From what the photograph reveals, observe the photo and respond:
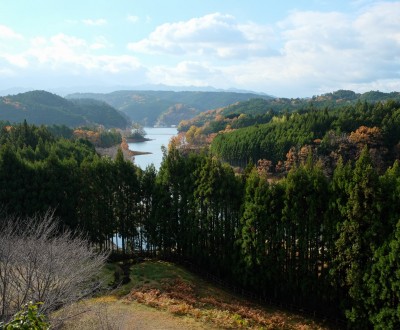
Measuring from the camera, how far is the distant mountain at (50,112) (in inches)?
6184

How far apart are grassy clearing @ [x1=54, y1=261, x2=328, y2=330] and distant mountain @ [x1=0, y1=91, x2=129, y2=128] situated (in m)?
144

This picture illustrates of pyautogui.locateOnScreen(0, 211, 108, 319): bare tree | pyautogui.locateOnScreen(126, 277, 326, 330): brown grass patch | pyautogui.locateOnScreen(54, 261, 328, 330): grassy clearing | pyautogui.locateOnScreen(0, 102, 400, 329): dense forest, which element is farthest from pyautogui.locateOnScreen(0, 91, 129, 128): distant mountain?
pyautogui.locateOnScreen(0, 211, 108, 319): bare tree

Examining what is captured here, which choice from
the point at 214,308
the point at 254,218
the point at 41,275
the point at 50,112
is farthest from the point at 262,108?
the point at 41,275

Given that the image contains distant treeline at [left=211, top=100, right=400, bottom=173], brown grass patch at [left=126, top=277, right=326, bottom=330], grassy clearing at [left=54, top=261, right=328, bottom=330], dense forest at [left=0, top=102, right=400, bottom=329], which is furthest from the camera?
distant treeline at [left=211, top=100, right=400, bottom=173]

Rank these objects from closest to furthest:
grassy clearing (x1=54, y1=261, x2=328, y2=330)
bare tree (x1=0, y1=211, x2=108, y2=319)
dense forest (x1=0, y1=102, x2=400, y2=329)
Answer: bare tree (x1=0, y1=211, x2=108, y2=319) → grassy clearing (x1=54, y1=261, x2=328, y2=330) → dense forest (x1=0, y1=102, x2=400, y2=329)

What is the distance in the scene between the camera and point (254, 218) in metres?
26.2

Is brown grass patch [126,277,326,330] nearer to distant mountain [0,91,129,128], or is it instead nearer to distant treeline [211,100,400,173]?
distant treeline [211,100,400,173]

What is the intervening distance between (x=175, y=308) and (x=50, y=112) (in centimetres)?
16014

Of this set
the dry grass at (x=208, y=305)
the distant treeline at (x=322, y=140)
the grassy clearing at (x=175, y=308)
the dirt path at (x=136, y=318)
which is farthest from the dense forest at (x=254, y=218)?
the distant treeline at (x=322, y=140)

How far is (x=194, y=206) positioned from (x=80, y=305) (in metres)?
13.6

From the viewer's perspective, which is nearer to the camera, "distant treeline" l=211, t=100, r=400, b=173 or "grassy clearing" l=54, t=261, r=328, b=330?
"grassy clearing" l=54, t=261, r=328, b=330

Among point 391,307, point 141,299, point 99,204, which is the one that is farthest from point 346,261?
point 99,204

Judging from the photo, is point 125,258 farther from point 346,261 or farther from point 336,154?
point 336,154

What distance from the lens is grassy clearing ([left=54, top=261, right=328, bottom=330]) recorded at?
18859 mm
